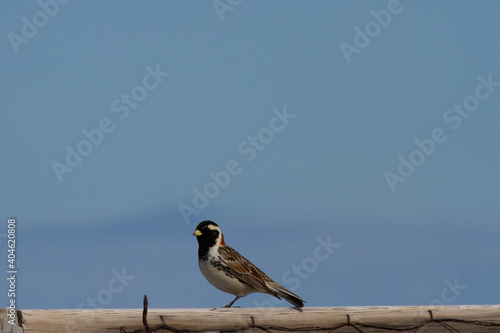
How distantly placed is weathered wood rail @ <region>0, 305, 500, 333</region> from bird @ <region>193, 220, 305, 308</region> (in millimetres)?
1922

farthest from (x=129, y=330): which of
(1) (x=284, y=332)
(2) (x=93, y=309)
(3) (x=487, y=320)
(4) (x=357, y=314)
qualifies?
(3) (x=487, y=320)

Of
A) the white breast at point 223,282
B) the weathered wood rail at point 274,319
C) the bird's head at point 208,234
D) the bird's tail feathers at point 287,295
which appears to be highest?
the bird's head at point 208,234

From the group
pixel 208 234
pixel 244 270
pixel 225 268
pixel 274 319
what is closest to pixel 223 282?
pixel 225 268

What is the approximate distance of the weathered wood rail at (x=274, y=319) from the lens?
209 inches

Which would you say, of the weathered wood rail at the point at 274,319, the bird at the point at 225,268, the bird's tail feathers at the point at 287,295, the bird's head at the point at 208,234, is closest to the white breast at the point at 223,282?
the bird at the point at 225,268

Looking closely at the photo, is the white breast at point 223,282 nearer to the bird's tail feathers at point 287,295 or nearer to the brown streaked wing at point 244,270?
the brown streaked wing at point 244,270

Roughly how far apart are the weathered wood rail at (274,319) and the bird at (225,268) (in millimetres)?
1922

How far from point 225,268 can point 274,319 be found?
253 cm

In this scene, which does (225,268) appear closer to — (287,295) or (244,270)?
(244,270)

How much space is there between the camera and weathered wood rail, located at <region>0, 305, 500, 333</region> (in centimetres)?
530

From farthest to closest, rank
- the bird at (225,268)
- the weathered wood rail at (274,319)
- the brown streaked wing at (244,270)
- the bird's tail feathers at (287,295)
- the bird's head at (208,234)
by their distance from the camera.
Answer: the bird's head at (208,234) → the bird at (225,268) → the brown streaked wing at (244,270) → the bird's tail feathers at (287,295) → the weathered wood rail at (274,319)

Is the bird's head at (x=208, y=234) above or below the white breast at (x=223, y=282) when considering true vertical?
above

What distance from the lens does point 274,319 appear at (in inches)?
227

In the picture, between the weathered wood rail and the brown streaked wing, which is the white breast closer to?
the brown streaked wing
